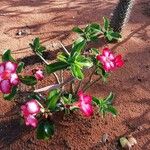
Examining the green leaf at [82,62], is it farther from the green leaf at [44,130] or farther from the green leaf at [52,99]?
the green leaf at [44,130]

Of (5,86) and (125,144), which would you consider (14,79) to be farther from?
(125,144)

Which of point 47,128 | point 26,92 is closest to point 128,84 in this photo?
point 26,92

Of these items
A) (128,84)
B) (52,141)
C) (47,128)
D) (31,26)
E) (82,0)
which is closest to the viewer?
(47,128)

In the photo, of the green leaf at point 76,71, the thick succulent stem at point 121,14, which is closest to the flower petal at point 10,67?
the green leaf at point 76,71

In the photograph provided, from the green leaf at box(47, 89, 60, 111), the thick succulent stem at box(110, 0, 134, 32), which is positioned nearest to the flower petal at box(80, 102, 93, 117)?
the green leaf at box(47, 89, 60, 111)

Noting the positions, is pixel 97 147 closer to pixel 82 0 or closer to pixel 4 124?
pixel 4 124

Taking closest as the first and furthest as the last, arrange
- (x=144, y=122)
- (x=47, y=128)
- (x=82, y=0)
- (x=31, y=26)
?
(x=47, y=128) < (x=144, y=122) < (x=31, y=26) < (x=82, y=0)
